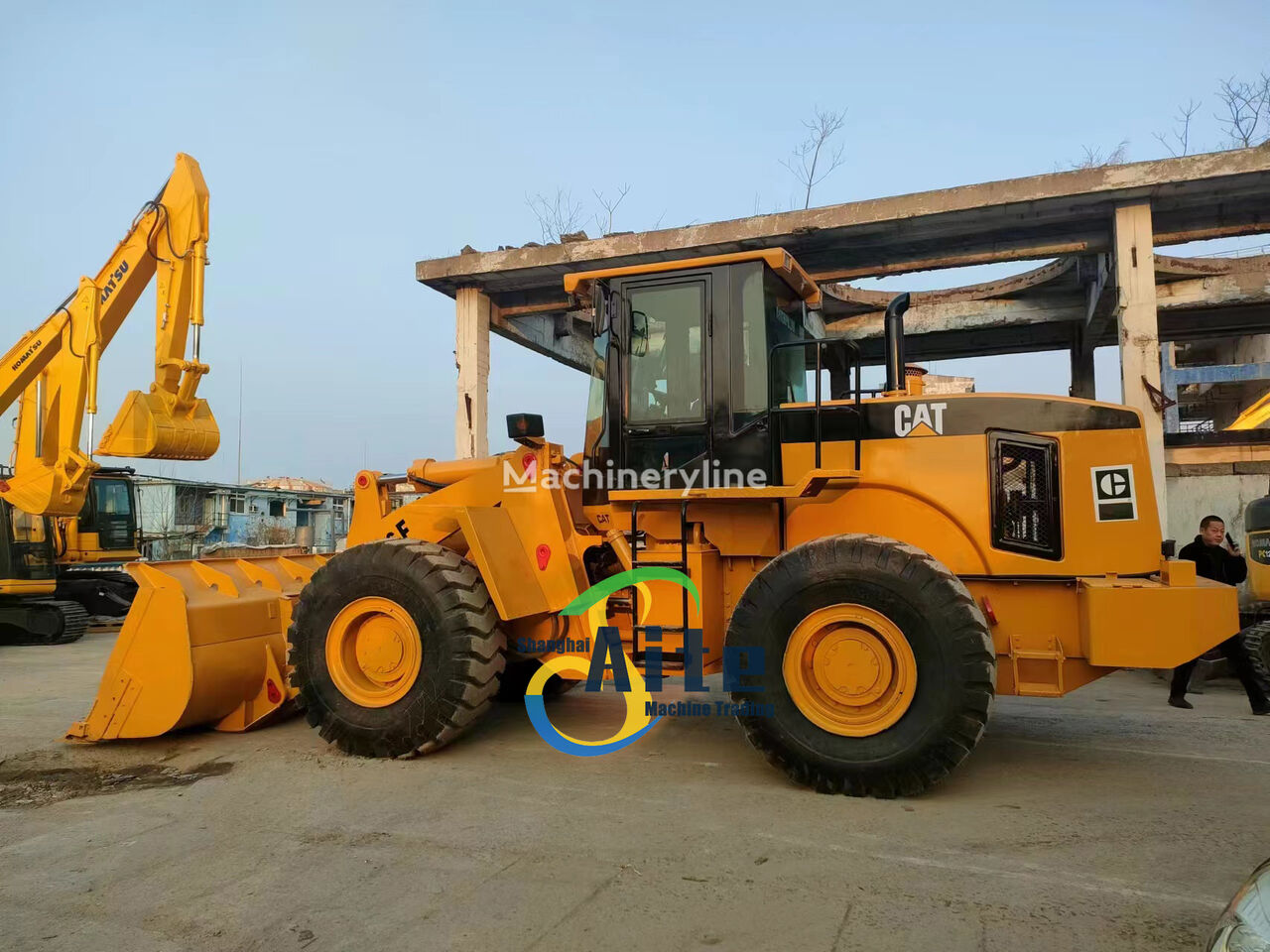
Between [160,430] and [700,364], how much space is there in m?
6.94

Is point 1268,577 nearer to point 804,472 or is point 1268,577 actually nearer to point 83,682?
point 804,472

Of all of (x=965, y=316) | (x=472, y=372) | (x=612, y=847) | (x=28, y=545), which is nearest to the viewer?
(x=612, y=847)

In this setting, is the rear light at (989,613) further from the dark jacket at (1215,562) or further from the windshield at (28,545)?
the windshield at (28,545)

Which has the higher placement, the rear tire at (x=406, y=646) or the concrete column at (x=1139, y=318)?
the concrete column at (x=1139, y=318)

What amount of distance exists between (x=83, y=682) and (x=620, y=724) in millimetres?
5761

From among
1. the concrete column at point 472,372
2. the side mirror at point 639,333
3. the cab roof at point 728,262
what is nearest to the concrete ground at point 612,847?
the side mirror at point 639,333

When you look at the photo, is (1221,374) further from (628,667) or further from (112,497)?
(112,497)

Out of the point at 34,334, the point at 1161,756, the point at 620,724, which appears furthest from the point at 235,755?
the point at 34,334

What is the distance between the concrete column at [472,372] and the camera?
1080 cm

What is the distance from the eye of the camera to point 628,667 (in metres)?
5.04

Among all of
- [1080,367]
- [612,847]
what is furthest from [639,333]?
[1080,367]

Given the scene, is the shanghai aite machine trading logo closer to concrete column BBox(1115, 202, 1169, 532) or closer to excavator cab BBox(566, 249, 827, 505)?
excavator cab BBox(566, 249, 827, 505)

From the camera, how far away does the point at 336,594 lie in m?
5.06

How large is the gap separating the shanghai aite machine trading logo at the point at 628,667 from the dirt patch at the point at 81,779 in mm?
2041
